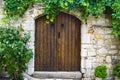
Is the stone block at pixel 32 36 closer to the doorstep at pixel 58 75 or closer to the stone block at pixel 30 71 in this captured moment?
the stone block at pixel 30 71

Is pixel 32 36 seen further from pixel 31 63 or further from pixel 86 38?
pixel 86 38

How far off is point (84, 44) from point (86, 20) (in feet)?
2.12

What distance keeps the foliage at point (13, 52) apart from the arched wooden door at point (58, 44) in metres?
0.61

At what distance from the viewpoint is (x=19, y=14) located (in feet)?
23.2

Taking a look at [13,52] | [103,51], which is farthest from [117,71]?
[13,52]

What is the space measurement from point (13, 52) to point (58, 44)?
4.69ft

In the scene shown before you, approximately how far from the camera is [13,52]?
258 inches

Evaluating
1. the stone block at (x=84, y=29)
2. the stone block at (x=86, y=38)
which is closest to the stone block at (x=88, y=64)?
the stone block at (x=86, y=38)

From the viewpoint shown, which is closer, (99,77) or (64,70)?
(99,77)

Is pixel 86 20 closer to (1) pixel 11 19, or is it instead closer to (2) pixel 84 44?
(2) pixel 84 44

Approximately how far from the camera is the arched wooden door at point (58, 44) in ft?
24.4

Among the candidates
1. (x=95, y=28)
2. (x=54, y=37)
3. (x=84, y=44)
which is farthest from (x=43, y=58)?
(x=95, y=28)

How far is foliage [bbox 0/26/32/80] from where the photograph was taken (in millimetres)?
6516

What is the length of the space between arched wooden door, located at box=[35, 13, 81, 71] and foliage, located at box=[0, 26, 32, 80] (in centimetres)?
61
